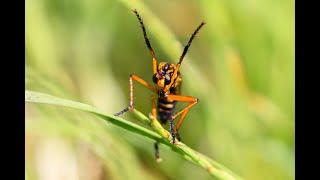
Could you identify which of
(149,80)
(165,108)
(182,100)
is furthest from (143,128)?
(149,80)

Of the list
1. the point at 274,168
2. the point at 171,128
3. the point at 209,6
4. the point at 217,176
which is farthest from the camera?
the point at 209,6

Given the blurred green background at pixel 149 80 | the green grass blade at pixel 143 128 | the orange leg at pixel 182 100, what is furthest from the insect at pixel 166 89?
the blurred green background at pixel 149 80

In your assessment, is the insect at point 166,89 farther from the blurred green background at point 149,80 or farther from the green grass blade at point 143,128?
the blurred green background at point 149,80

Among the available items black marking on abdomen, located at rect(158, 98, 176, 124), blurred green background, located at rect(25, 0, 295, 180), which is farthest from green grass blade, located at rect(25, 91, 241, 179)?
blurred green background, located at rect(25, 0, 295, 180)

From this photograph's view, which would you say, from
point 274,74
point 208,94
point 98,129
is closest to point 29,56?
→ point 98,129

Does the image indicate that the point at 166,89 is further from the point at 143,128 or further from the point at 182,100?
the point at 143,128

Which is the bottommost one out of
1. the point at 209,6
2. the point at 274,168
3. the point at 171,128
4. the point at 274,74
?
the point at 274,168

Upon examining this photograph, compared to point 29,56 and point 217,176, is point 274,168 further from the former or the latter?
point 29,56
